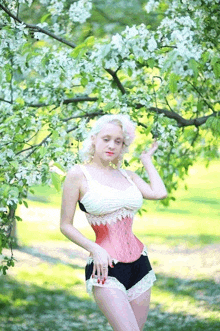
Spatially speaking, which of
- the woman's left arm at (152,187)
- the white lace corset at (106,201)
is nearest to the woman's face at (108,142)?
the white lace corset at (106,201)

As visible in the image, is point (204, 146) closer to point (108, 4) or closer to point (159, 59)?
point (159, 59)

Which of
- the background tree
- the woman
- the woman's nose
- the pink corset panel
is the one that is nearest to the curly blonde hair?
the woman

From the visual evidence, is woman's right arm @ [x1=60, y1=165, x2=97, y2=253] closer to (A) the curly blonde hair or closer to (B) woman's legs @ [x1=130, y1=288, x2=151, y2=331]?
(A) the curly blonde hair

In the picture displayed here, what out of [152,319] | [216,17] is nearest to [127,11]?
[152,319]

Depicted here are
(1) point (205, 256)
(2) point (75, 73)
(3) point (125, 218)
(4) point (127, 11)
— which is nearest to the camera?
(3) point (125, 218)

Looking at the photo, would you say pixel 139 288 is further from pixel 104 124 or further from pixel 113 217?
pixel 104 124

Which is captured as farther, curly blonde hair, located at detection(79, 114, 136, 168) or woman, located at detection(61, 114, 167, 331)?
curly blonde hair, located at detection(79, 114, 136, 168)

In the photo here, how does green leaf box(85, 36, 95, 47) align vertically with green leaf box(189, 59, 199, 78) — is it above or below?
above

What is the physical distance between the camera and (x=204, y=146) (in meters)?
8.89

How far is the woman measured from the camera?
3.30m

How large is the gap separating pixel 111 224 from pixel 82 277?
8.89m

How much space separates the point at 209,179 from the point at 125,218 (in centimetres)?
2812

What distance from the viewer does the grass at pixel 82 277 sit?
902 centimetres

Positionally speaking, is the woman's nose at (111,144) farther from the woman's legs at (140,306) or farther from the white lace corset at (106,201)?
the woman's legs at (140,306)
